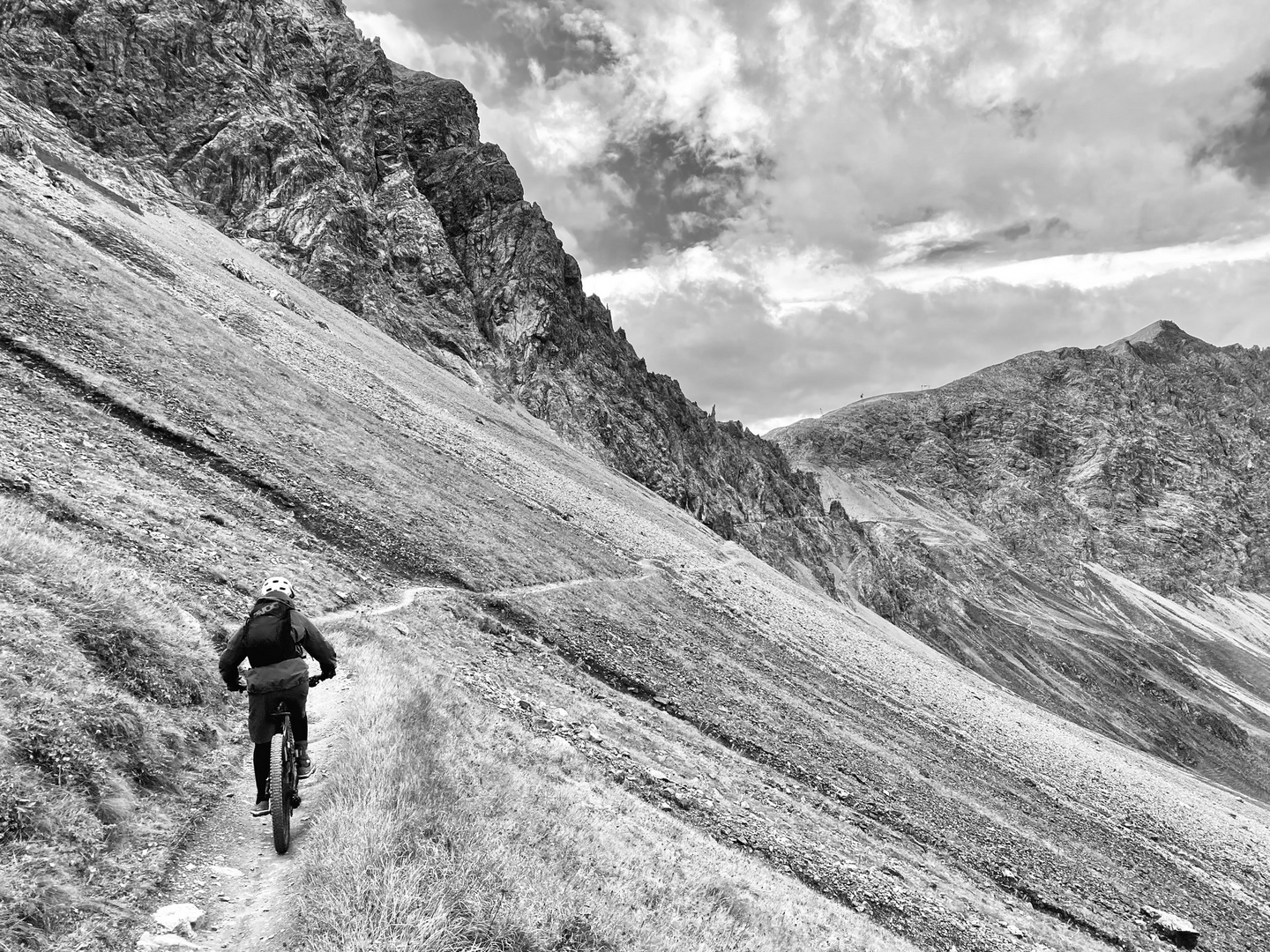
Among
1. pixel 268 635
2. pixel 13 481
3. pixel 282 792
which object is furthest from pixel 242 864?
pixel 13 481

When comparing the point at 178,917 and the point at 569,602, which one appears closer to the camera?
the point at 178,917

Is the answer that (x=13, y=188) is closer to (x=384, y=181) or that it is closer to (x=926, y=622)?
(x=384, y=181)

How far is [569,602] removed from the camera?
27.1m

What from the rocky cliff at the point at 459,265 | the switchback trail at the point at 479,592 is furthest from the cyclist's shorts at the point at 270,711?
the rocky cliff at the point at 459,265

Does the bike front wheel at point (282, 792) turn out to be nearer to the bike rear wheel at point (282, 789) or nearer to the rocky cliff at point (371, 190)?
the bike rear wheel at point (282, 789)

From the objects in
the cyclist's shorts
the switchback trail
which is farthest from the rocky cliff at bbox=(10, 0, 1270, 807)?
the cyclist's shorts

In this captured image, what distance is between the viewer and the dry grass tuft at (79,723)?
5.13 meters

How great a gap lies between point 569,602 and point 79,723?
20785 mm

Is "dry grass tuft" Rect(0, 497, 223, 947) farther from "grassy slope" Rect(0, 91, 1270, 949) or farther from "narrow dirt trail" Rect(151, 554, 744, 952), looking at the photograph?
"grassy slope" Rect(0, 91, 1270, 949)

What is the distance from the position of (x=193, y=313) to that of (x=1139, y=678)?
588ft

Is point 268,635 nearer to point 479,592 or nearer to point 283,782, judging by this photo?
point 283,782

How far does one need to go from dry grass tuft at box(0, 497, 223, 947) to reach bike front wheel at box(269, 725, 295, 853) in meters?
0.95

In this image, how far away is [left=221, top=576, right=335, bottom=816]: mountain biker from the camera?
6.96 metres

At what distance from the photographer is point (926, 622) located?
5541 inches
